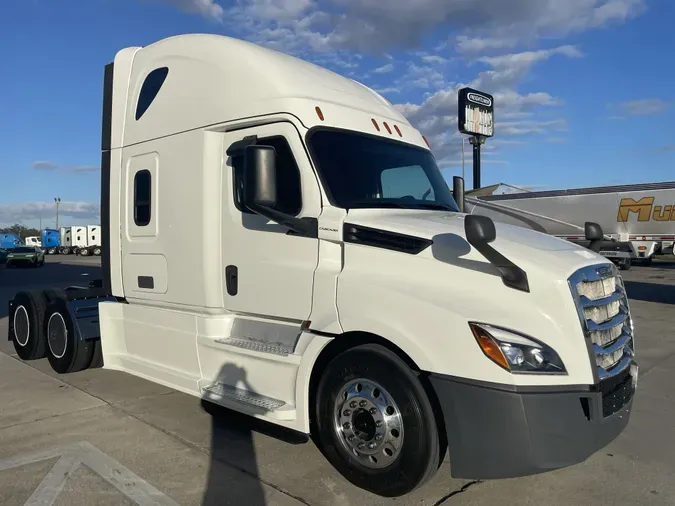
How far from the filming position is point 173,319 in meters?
5.29

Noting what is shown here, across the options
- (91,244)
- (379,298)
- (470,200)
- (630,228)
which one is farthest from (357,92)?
(91,244)

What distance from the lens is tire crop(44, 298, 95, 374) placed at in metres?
6.66

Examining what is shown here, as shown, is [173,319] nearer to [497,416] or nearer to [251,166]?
[251,166]

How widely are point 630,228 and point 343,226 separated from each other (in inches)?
994

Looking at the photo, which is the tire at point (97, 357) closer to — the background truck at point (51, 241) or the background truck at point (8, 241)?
the background truck at point (8, 241)

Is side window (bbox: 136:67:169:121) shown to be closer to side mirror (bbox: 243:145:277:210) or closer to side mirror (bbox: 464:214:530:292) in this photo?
side mirror (bbox: 243:145:277:210)

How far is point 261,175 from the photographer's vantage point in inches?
160

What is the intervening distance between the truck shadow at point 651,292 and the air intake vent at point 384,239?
13390 millimetres

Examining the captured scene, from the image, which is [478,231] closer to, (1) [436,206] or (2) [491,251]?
(2) [491,251]

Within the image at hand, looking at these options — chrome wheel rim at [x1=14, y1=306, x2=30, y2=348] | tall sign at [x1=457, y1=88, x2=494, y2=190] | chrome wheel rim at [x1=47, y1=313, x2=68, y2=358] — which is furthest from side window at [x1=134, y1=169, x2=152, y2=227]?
tall sign at [x1=457, y1=88, x2=494, y2=190]

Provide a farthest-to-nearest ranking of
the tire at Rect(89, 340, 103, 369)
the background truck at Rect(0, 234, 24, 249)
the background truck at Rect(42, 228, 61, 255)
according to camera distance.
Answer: the background truck at Rect(42, 228, 61, 255), the background truck at Rect(0, 234, 24, 249), the tire at Rect(89, 340, 103, 369)

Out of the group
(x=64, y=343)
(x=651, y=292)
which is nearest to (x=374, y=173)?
(x=64, y=343)

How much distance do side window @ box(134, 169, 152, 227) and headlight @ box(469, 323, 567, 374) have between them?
3.64m

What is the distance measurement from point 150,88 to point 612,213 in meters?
24.8
